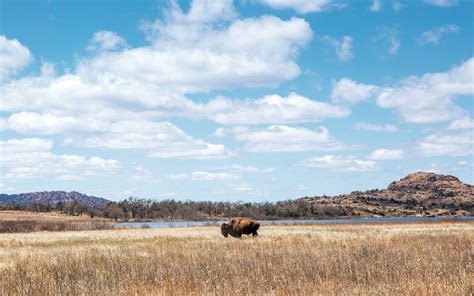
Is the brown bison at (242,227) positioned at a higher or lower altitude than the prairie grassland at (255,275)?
higher

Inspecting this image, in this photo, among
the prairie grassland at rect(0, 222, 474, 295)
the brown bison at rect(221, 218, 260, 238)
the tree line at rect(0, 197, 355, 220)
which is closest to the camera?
the prairie grassland at rect(0, 222, 474, 295)

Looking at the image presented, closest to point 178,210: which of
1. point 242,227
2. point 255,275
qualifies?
point 242,227

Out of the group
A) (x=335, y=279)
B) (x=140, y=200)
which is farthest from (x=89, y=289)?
(x=140, y=200)

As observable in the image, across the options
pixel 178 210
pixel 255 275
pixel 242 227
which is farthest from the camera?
Result: pixel 178 210

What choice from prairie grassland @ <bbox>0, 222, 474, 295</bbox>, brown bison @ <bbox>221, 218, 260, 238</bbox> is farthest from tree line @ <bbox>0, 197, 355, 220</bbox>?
prairie grassland @ <bbox>0, 222, 474, 295</bbox>

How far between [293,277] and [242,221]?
2788 cm

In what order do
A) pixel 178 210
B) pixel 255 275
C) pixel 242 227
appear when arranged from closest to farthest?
1. pixel 255 275
2. pixel 242 227
3. pixel 178 210

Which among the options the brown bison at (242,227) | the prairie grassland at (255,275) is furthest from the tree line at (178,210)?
the prairie grassland at (255,275)

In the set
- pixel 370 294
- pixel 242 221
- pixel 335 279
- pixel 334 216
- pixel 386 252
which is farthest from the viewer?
pixel 334 216

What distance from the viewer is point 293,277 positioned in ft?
44.7

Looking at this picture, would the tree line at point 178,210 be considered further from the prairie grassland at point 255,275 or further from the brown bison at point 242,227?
the prairie grassland at point 255,275

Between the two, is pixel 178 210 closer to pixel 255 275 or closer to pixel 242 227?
pixel 242 227

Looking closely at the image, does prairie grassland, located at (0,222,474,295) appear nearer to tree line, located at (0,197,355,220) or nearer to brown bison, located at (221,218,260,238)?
brown bison, located at (221,218,260,238)

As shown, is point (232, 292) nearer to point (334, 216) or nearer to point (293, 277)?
point (293, 277)
